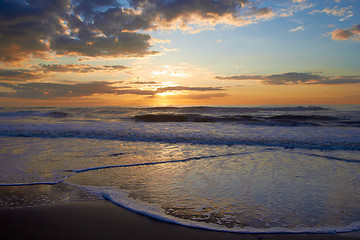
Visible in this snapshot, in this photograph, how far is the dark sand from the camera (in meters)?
3.00

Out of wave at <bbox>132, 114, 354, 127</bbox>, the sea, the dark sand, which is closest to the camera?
the dark sand

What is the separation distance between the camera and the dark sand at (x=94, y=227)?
3.00 meters

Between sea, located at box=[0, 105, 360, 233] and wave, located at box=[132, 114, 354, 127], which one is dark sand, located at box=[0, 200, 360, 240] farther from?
wave, located at box=[132, 114, 354, 127]

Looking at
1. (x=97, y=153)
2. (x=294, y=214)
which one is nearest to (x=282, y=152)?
(x=294, y=214)

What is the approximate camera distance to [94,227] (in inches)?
127

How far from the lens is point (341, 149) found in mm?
9656

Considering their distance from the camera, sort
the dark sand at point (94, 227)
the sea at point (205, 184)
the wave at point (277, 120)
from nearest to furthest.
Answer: the dark sand at point (94, 227)
the sea at point (205, 184)
the wave at point (277, 120)

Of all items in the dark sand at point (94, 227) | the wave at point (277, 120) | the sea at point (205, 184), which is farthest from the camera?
the wave at point (277, 120)

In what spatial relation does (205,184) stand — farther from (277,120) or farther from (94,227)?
(277,120)

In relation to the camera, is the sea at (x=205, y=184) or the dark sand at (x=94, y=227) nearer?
→ the dark sand at (x=94, y=227)

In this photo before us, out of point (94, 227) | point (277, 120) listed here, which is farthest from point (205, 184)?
point (277, 120)

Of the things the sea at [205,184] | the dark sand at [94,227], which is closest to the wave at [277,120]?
the sea at [205,184]

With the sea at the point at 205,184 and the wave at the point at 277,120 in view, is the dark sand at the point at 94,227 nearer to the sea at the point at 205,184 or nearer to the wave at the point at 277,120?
the sea at the point at 205,184

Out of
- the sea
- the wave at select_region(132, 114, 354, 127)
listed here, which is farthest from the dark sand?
the wave at select_region(132, 114, 354, 127)
